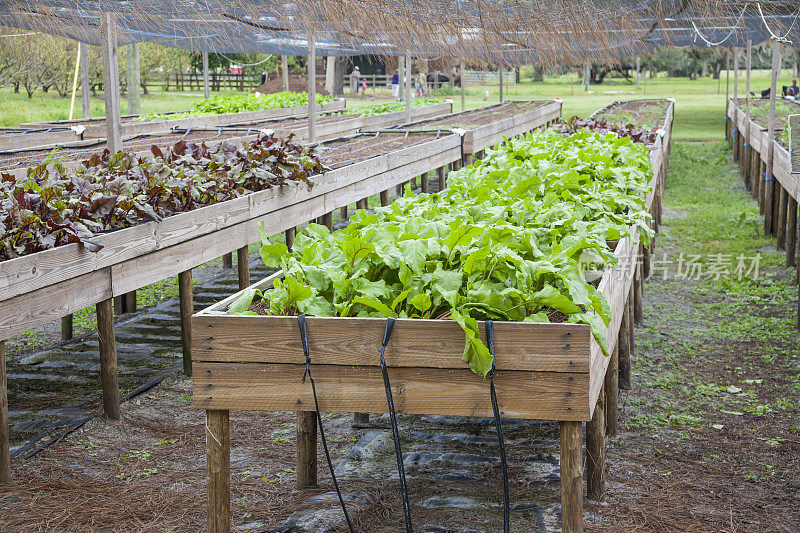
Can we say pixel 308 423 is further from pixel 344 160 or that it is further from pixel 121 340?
pixel 344 160

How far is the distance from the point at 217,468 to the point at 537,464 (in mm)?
1678

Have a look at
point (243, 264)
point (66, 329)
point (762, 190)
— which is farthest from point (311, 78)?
point (762, 190)

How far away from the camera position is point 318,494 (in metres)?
3.88

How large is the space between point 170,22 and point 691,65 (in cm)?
4882

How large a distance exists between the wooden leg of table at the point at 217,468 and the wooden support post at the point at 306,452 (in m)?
0.81

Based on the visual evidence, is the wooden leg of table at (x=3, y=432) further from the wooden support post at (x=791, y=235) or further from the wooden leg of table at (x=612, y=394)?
the wooden support post at (x=791, y=235)

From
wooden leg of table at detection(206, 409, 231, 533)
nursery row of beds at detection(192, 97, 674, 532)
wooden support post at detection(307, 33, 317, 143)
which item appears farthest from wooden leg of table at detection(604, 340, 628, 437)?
wooden support post at detection(307, 33, 317, 143)

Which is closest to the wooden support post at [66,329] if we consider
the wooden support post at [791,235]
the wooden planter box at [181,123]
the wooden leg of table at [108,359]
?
the wooden leg of table at [108,359]

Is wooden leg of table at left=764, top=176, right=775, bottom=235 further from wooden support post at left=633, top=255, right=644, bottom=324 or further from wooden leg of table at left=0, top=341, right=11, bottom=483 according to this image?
wooden leg of table at left=0, top=341, right=11, bottom=483

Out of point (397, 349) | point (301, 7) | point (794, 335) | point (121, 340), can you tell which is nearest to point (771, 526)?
point (397, 349)

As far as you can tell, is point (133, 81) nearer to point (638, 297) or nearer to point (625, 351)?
point (638, 297)

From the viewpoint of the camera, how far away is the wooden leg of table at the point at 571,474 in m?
2.91

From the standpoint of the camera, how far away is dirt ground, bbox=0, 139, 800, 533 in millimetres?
3648

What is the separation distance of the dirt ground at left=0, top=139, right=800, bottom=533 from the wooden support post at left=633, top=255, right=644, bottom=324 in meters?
0.18
